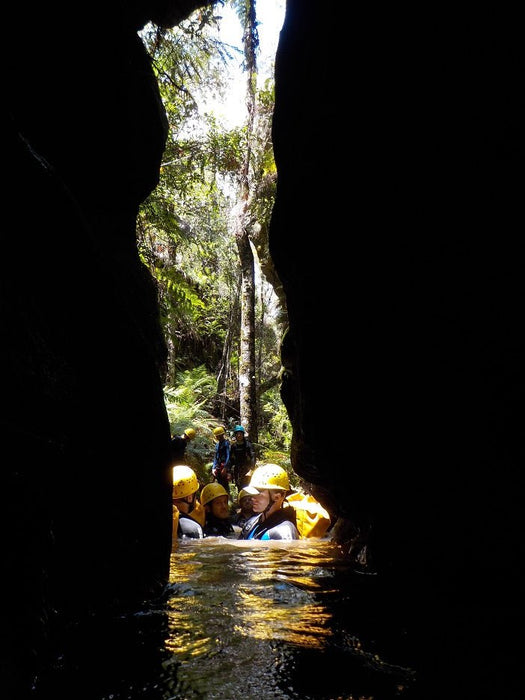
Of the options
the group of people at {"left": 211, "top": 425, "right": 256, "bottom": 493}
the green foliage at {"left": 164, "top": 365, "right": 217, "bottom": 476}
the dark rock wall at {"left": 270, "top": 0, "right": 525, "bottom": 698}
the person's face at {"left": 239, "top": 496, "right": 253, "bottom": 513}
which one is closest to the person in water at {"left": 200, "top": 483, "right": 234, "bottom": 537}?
the person's face at {"left": 239, "top": 496, "right": 253, "bottom": 513}

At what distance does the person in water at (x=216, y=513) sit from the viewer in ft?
26.4

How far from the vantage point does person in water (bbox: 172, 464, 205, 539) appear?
7.06 meters

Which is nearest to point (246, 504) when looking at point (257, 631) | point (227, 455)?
point (227, 455)

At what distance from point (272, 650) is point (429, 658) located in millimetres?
753

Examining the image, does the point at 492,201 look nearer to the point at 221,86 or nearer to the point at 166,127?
the point at 166,127

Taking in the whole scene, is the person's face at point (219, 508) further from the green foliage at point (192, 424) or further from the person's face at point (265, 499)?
the green foliage at point (192, 424)

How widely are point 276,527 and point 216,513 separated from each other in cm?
208

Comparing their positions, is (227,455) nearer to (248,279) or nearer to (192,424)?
(192,424)

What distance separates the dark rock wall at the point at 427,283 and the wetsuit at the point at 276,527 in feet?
8.69

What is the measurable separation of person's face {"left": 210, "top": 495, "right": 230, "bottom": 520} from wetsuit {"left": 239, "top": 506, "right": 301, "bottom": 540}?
1127mm

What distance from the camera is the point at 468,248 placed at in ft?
6.89

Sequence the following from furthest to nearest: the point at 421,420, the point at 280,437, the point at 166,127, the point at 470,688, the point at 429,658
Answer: the point at 280,437
the point at 166,127
the point at 421,420
the point at 429,658
the point at 470,688

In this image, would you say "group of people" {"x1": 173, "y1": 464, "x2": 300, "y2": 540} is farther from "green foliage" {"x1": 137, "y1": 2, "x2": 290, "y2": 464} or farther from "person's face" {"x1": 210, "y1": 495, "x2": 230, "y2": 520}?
"green foliage" {"x1": 137, "y1": 2, "x2": 290, "y2": 464}

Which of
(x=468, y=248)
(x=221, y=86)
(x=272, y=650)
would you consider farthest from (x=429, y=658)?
(x=221, y=86)
